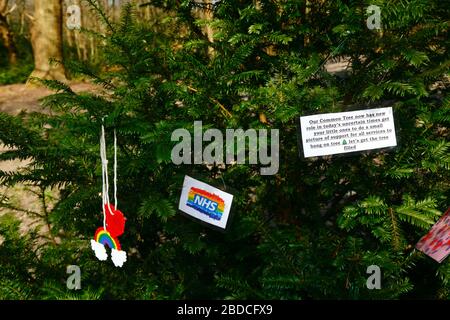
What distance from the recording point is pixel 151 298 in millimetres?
1600

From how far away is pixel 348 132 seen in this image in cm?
166

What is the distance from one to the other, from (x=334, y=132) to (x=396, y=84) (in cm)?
30

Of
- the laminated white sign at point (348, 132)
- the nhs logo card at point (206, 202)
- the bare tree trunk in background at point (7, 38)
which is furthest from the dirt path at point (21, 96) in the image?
the laminated white sign at point (348, 132)

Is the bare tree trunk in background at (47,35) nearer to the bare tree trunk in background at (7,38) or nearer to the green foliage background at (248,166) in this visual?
the bare tree trunk in background at (7,38)

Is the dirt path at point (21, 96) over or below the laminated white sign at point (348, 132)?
below

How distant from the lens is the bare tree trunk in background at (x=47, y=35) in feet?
31.7

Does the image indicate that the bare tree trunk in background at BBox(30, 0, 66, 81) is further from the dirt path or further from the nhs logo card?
the nhs logo card

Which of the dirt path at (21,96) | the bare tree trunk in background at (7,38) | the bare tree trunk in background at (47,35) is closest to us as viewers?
the dirt path at (21,96)

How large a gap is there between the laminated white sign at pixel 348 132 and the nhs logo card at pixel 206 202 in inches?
15.7

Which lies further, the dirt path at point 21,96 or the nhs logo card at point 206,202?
the dirt path at point 21,96

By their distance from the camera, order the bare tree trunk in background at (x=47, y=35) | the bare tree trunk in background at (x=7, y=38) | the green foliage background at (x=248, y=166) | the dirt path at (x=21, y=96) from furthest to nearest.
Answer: the bare tree trunk in background at (x=7, y=38) < the bare tree trunk in background at (x=47, y=35) < the dirt path at (x=21, y=96) < the green foliage background at (x=248, y=166)

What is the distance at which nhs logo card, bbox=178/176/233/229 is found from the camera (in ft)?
5.38

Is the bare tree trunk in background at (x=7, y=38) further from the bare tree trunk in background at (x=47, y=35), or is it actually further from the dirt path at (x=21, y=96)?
the bare tree trunk in background at (x=47, y=35)

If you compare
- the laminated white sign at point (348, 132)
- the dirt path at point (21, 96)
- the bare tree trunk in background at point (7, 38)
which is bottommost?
the dirt path at point (21, 96)
